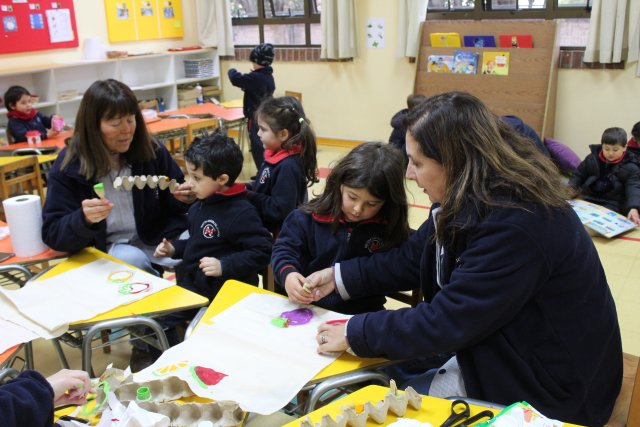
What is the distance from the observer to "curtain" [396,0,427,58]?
6.05m

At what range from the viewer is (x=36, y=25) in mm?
5977

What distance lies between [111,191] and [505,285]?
181cm

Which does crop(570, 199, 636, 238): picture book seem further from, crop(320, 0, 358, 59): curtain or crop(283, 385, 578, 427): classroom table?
crop(320, 0, 358, 59): curtain

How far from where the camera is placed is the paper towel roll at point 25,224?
2137mm

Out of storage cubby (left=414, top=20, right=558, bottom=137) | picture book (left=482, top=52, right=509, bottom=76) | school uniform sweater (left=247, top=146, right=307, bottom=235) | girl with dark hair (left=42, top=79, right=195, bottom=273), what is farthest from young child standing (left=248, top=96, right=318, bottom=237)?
picture book (left=482, top=52, right=509, bottom=76)

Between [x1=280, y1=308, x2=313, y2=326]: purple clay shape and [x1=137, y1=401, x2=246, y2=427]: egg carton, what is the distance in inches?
16.9

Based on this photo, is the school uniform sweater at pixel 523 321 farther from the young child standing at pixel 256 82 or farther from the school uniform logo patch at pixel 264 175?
the young child standing at pixel 256 82

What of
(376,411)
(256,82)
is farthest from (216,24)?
(376,411)

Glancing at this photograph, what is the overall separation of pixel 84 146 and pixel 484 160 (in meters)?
1.66

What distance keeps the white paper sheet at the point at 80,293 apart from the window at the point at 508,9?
16.7ft

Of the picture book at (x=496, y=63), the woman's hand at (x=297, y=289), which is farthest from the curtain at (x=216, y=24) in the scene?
the woman's hand at (x=297, y=289)

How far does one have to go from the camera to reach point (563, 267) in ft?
4.18

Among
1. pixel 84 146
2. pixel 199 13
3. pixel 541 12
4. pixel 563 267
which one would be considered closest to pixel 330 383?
pixel 563 267

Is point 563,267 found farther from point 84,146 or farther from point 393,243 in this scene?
point 84,146
